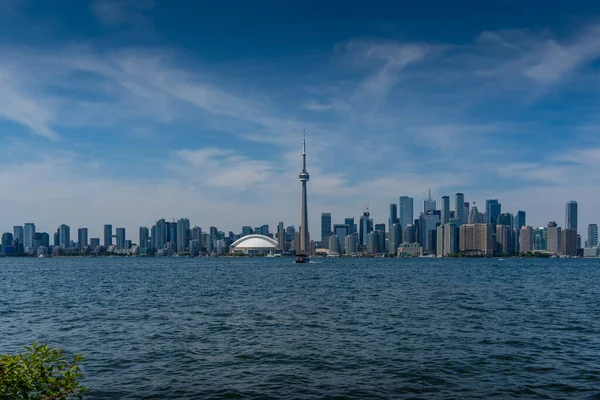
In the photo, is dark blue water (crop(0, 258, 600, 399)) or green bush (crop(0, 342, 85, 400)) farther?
dark blue water (crop(0, 258, 600, 399))

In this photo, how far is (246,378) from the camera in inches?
989

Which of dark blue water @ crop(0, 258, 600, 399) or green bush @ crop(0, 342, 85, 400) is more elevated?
green bush @ crop(0, 342, 85, 400)

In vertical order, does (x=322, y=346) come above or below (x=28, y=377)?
below

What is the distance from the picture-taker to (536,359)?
2906cm

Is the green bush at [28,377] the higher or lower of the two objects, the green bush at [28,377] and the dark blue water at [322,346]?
the higher

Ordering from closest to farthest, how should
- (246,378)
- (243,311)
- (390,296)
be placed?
(246,378), (243,311), (390,296)

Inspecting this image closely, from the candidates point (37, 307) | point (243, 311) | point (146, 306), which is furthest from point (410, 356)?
point (37, 307)

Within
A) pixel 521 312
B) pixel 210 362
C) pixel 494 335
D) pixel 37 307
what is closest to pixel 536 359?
pixel 494 335

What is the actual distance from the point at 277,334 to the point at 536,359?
17.8 m

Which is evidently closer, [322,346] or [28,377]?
[28,377]

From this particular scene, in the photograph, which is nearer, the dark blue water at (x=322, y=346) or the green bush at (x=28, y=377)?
the green bush at (x=28, y=377)

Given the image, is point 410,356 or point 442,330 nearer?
point 410,356

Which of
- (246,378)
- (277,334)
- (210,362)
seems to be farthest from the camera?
(277,334)

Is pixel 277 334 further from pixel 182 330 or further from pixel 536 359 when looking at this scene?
pixel 536 359
